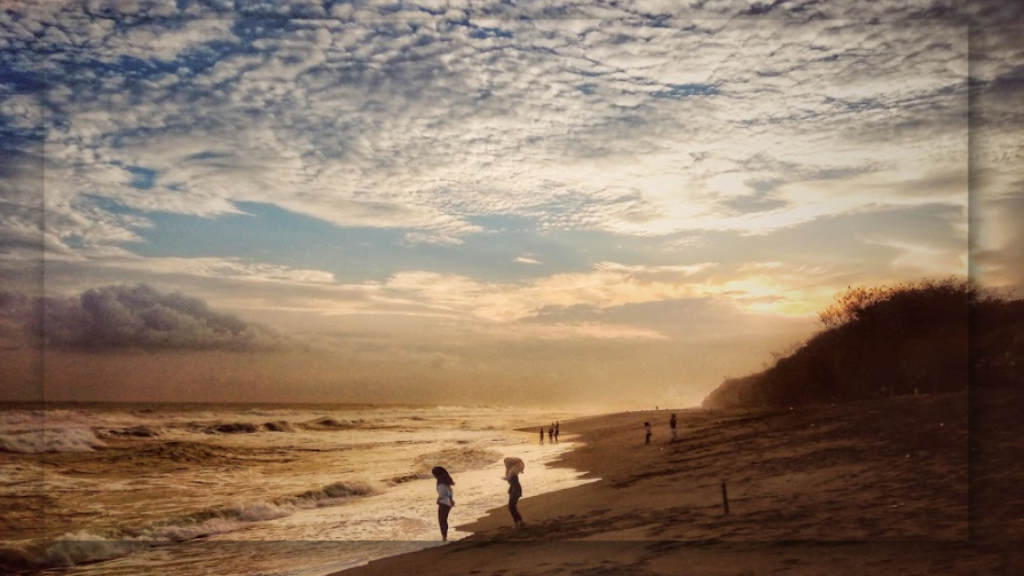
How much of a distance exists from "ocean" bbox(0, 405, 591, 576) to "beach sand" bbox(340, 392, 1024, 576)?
1.67 meters

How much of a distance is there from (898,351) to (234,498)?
18783 mm

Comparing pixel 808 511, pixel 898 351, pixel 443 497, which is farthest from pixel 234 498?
pixel 898 351

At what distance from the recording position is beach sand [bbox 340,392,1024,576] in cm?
647

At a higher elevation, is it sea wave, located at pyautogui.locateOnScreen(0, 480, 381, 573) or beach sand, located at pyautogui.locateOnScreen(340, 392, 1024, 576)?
beach sand, located at pyautogui.locateOnScreen(340, 392, 1024, 576)

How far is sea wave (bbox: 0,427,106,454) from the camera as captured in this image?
26.5 meters

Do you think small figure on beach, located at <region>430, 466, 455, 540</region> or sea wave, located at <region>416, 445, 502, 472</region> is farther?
sea wave, located at <region>416, 445, 502, 472</region>

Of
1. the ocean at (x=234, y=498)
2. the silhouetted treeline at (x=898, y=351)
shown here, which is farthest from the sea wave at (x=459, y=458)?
the silhouetted treeline at (x=898, y=351)

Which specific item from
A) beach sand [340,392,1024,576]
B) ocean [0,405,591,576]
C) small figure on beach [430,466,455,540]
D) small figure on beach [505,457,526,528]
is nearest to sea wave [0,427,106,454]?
ocean [0,405,591,576]

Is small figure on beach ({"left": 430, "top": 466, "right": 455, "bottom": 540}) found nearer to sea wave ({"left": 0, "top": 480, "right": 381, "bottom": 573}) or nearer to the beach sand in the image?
the beach sand

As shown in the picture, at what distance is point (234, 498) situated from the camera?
14.8 metres

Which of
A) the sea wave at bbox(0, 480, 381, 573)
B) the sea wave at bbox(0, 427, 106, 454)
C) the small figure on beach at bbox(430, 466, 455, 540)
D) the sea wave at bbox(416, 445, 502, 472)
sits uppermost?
the small figure on beach at bbox(430, 466, 455, 540)

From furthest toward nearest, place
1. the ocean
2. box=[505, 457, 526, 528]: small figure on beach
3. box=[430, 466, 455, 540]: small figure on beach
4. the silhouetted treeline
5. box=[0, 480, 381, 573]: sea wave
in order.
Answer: the silhouetted treeline < box=[0, 480, 381, 573]: sea wave < the ocean < box=[505, 457, 526, 528]: small figure on beach < box=[430, 466, 455, 540]: small figure on beach

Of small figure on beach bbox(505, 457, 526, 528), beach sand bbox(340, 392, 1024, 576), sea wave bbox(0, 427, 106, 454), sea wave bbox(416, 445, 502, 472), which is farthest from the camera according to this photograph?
sea wave bbox(0, 427, 106, 454)

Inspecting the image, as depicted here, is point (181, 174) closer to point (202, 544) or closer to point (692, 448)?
point (202, 544)
